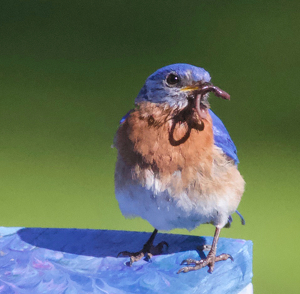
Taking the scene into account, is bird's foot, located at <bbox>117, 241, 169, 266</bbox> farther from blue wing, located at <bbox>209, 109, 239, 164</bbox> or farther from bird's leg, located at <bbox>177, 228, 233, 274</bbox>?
blue wing, located at <bbox>209, 109, 239, 164</bbox>

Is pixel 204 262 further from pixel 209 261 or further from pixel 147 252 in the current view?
pixel 147 252

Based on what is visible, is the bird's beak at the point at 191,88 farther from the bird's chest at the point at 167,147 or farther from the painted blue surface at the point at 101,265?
the painted blue surface at the point at 101,265

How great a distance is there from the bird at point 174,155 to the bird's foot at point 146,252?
23cm

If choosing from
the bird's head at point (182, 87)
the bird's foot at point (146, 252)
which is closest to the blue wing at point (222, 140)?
the bird's head at point (182, 87)

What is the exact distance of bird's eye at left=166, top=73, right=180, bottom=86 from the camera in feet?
8.69

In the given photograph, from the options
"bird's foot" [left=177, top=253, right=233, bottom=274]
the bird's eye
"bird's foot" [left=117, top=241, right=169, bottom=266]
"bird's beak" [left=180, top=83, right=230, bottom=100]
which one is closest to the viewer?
"bird's beak" [left=180, top=83, right=230, bottom=100]

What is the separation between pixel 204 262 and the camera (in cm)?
291

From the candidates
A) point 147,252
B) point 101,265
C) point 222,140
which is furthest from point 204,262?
point 222,140

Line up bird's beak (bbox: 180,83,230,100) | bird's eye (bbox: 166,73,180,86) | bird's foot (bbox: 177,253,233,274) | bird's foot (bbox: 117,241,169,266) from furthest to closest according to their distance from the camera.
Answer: bird's foot (bbox: 117,241,169,266)
bird's foot (bbox: 177,253,233,274)
bird's eye (bbox: 166,73,180,86)
bird's beak (bbox: 180,83,230,100)

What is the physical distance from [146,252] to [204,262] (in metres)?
0.34

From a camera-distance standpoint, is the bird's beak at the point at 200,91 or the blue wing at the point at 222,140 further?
the blue wing at the point at 222,140

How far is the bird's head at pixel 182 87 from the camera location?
2.60 meters

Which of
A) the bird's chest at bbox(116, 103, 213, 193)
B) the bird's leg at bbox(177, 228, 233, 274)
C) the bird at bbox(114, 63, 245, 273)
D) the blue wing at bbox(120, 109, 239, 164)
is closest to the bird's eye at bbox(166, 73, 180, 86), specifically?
the bird at bbox(114, 63, 245, 273)

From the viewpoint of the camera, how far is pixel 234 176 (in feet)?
9.75
